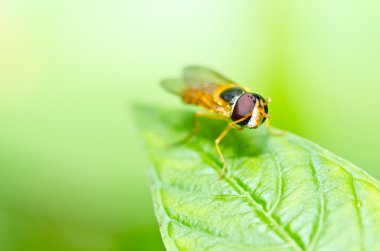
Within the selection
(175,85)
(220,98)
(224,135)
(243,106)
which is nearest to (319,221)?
(243,106)

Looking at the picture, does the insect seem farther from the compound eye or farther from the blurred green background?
the blurred green background

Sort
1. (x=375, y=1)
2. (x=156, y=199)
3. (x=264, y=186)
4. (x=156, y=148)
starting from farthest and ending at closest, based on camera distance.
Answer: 1. (x=375, y=1)
2. (x=156, y=148)
3. (x=156, y=199)
4. (x=264, y=186)

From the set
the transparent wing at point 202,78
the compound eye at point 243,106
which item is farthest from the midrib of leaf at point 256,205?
the transparent wing at point 202,78

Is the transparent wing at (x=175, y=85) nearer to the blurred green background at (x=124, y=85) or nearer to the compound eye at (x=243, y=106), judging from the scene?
the blurred green background at (x=124, y=85)

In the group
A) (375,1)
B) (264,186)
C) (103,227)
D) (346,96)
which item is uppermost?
(375,1)

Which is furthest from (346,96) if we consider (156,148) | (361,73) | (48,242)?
(48,242)

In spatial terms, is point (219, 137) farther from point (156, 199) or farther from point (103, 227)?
point (103, 227)
